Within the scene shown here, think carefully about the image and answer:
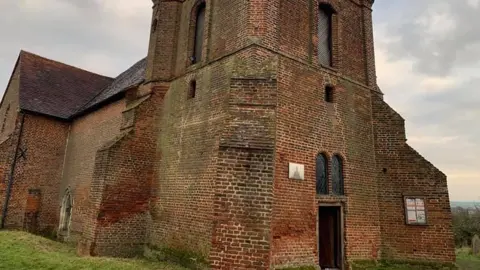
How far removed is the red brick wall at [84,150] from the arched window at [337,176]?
330 inches

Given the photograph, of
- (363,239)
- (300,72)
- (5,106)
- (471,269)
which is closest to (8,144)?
(5,106)

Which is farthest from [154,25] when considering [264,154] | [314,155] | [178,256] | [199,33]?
Answer: [178,256]

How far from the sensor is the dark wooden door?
9984mm

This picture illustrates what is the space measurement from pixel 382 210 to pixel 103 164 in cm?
905

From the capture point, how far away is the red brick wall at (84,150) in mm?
14453

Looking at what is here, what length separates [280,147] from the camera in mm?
8961

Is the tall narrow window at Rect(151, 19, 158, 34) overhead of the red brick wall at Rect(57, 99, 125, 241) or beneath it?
overhead

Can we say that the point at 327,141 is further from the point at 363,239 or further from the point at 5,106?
the point at 5,106

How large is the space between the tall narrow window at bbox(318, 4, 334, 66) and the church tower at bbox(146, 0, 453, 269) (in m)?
0.04

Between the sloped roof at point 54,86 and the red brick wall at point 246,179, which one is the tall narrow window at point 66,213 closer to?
the sloped roof at point 54,86

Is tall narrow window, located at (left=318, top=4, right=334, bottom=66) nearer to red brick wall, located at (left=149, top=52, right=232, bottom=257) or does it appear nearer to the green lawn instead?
red brick wall, located at (left=149, top=52, right=232, bottom=257)

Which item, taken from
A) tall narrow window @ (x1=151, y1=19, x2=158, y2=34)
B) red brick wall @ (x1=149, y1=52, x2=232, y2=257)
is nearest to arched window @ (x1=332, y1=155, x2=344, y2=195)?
Result: red brick wall @ (x1=149, y1=52, x2=232, y2=257)

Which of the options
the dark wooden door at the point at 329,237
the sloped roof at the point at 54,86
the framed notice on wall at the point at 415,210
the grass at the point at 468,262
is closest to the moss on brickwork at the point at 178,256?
the dark wooden door at the point at 329,237

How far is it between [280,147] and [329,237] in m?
3.38
